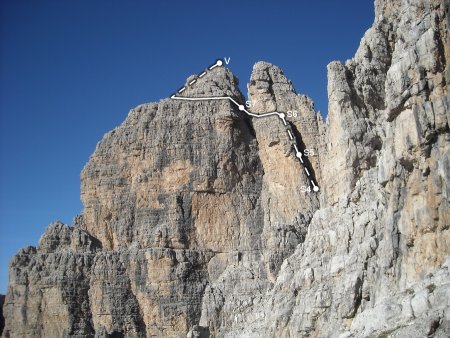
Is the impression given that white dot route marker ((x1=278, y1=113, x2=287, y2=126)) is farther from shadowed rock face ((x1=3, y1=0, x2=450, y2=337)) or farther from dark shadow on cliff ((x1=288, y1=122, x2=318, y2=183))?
dark shadow on cliff ((x1=288, y1=122, x2=318, y2=183))

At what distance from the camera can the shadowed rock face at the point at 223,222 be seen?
147ft

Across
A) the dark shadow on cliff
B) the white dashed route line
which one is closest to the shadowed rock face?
the dark shadow on cliff

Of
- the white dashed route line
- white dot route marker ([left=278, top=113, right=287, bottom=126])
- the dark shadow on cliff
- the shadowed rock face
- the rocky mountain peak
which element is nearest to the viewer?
the shadowed rock face

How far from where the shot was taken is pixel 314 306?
1651 inches

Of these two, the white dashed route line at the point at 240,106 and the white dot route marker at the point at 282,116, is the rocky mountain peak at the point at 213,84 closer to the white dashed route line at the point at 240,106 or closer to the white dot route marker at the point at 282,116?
the white dashed route line at the point at 240,106

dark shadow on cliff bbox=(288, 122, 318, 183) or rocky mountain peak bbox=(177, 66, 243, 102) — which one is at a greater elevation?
rocky mountain peak bbox=(177, 66, 243, 102)

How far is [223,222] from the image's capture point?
6794 centimetres

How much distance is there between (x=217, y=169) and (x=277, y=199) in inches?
235

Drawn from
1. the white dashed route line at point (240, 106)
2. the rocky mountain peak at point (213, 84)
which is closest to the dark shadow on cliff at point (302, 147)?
the white dashed route line at point (240, 106)

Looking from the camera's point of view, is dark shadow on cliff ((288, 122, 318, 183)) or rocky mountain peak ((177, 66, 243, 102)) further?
rocky mountain peak ((177, 66, 243, 102))

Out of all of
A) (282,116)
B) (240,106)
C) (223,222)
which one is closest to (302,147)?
(282,116)

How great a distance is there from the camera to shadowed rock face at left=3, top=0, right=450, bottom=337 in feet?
147

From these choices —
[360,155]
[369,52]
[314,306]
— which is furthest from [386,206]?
[369,52]

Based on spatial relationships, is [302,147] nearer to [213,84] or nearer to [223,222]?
[223,222]
